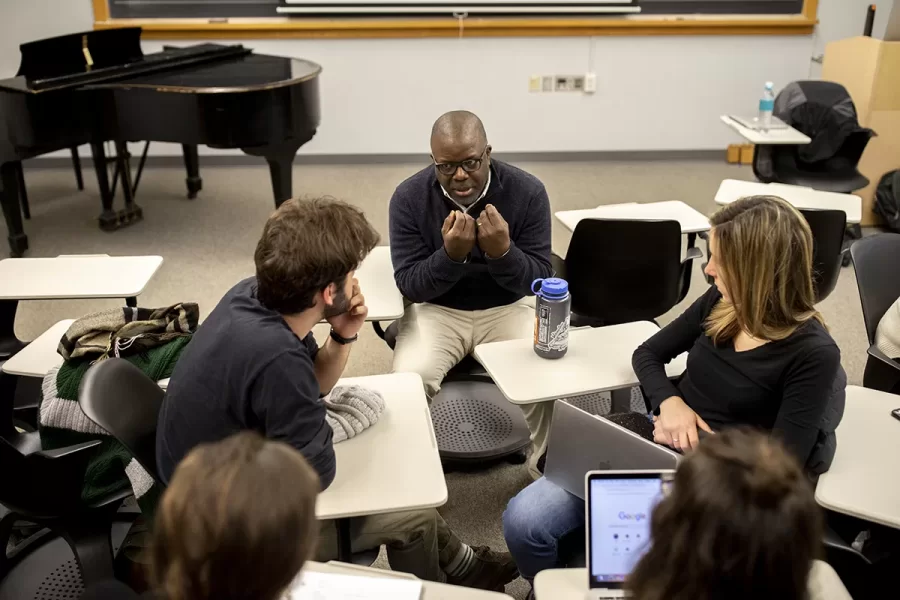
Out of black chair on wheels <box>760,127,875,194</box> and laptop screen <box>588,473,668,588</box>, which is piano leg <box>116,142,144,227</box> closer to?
black chair on wheels <box>760,127,875,194</box>

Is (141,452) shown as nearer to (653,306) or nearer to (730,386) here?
(730,386)

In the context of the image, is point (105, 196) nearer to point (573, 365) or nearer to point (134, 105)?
point (134, 105)

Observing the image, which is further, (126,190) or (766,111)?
(126,190)

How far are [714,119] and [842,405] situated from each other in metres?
4.56

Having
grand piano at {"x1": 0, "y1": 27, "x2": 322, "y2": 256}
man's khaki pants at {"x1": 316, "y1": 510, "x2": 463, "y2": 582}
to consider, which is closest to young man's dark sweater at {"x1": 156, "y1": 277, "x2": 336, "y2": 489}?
man's khaki pants at {"x1": 316, "y1": 510, "x2": 463, "y2": 582}

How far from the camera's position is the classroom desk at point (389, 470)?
164 centimetres

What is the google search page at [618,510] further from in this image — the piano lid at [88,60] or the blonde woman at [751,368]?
the piano lid at [88,60]

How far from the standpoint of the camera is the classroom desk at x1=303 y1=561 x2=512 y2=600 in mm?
1350

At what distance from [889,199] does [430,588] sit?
4.23 m

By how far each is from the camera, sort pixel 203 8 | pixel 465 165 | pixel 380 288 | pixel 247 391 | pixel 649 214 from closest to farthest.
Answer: pixel 247 391 < pixel 465 165 < pixel 380 288 < pixel 649 214 < pixel 203 8

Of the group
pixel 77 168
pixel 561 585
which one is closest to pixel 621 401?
pixel 561 585

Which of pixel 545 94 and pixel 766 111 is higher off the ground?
pixel 766 111

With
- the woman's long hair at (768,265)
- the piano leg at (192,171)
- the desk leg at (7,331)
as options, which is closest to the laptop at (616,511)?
the woman's long hair at (768,265)

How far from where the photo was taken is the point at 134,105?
409cm
